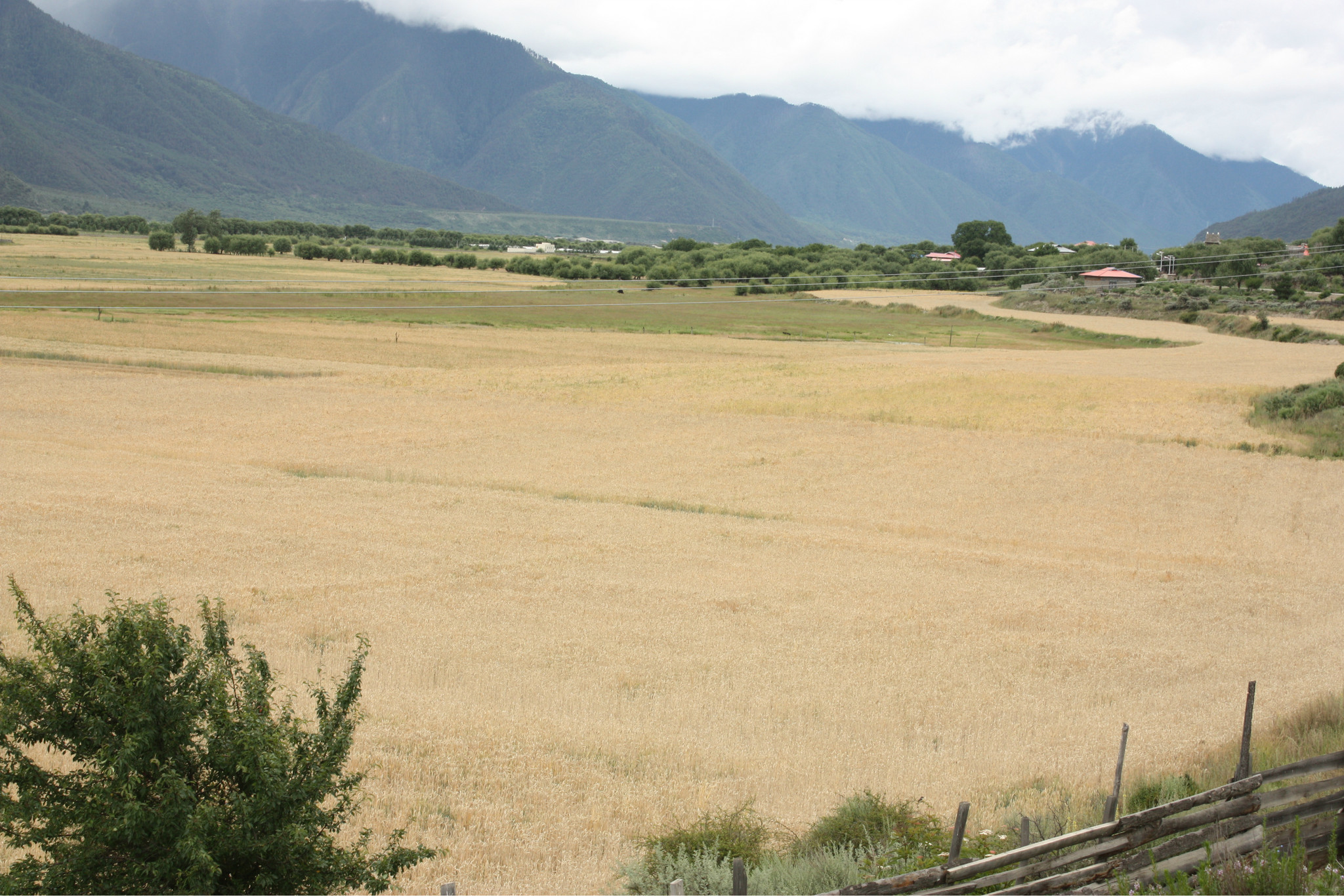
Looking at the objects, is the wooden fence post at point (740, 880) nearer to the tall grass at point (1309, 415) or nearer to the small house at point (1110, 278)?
the tall grass at point (1309, 415)

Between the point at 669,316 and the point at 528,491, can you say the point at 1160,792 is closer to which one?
the point at 528,491

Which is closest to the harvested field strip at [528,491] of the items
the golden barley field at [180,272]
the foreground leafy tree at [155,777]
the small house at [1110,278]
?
the foreground leafy tree at [155,777]

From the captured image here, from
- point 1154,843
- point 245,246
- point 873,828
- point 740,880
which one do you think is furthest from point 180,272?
point 1154,843

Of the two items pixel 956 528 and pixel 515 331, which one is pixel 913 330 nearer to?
pixel 515 331

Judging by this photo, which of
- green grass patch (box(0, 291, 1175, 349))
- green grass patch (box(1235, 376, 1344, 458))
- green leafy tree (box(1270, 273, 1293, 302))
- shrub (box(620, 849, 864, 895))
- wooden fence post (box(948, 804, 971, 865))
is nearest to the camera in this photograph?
wooden fence post (box(948, 804, 971, 865))

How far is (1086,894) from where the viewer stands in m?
5.32

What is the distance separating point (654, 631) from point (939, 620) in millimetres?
4689

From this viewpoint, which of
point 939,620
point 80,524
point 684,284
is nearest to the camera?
point 939,620

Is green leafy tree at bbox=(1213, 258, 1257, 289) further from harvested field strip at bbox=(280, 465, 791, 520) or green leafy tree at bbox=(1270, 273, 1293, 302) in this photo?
harvested field strip at bbox=(280, 465, 791, 520)

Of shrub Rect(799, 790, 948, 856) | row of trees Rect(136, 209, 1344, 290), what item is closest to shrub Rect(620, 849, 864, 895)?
shrub Rect(799, 790, 948, 856)

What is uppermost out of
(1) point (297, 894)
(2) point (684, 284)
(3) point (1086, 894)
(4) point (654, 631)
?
(2) point (684, 284)

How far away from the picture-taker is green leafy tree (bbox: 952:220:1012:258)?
152 metres

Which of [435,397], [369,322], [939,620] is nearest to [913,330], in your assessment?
[369,322]

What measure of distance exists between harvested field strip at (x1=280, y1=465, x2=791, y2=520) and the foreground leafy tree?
57.5 ft
